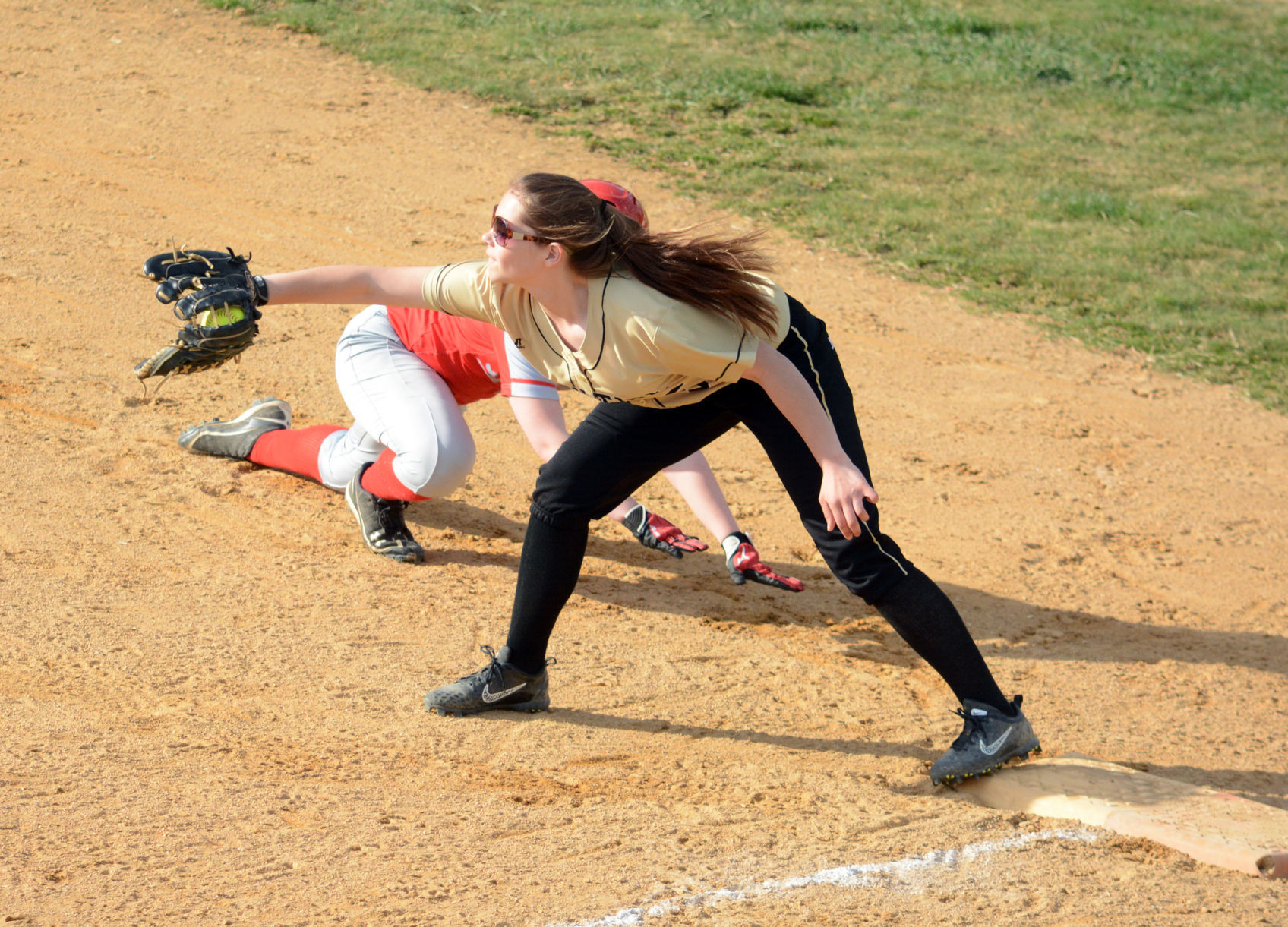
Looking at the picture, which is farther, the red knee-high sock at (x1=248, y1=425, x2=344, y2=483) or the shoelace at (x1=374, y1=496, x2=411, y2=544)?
the red knee-high sock at (x1=248, y1=425, x2=344, y2=483)

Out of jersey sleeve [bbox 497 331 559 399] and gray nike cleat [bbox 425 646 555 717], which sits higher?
jersey sleeve [bbox 497 331 559 399]

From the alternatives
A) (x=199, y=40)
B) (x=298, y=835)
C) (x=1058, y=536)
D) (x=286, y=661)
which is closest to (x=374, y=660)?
(x=286, y=661)

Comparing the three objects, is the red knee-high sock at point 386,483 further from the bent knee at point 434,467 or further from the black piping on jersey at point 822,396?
the black piping on jersey at point 822,396

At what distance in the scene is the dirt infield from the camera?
2.93 meters

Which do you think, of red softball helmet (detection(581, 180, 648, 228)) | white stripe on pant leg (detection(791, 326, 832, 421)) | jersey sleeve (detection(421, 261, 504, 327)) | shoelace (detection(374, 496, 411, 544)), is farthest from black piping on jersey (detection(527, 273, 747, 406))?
shoelace (detection(374, 496, 411, 544))

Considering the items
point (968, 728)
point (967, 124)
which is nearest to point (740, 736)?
point (968, 728)

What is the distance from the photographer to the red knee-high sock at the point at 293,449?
494cm

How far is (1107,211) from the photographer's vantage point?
29.6ft

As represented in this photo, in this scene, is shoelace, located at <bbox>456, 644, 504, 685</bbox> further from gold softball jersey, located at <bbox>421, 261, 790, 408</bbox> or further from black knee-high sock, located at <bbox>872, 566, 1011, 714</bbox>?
black knee-high sock, located at <bbox>872, 566, 1011, 714</bbox>

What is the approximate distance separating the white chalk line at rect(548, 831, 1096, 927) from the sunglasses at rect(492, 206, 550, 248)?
1621 mm

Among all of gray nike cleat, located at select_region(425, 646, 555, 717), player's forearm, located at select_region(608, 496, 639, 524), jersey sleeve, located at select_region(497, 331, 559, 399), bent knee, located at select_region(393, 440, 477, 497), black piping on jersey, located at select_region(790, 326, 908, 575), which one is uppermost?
black piping on jersey, located at select_region(790, 326, 908, 575)

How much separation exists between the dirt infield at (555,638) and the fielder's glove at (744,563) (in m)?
0.14

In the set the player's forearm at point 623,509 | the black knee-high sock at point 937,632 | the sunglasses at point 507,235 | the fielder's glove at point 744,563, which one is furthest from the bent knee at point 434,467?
the black knee-high sock at point 937,632

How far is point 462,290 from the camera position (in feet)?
10.7
